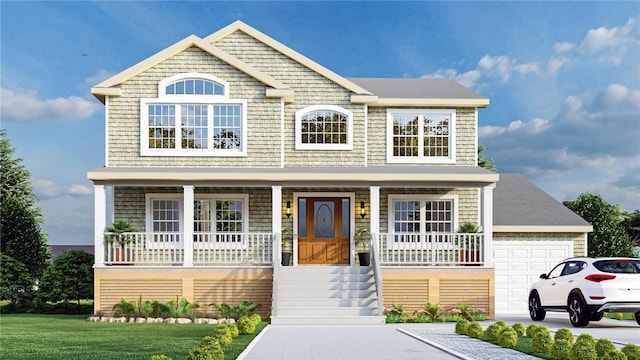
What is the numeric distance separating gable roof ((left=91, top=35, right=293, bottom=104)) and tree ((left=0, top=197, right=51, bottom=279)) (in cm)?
869

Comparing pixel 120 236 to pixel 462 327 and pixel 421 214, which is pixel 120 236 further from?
pixel 462 327

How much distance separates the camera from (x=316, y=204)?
24.9m

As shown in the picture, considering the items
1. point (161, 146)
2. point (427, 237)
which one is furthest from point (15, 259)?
point (427, 237)

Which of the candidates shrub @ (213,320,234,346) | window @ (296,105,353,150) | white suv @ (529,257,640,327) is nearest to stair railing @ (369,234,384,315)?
window @ (296,105,353,150)

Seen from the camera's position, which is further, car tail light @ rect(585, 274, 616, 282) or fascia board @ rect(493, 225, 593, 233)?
fascia board @ rect(493, 225, 593, 233)

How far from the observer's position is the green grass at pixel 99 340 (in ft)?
42.7

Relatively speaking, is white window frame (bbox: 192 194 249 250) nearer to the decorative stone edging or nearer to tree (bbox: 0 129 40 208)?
the decorative stone edging

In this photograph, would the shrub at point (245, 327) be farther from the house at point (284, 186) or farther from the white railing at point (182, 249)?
the white railing at point (182, 249)

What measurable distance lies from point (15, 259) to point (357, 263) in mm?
13577

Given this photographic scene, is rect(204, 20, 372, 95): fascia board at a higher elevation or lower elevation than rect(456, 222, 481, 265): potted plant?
higher

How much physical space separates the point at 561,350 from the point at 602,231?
18958mm

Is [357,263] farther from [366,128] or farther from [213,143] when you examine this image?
[213,143]

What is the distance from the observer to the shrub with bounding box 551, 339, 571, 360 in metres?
11.6

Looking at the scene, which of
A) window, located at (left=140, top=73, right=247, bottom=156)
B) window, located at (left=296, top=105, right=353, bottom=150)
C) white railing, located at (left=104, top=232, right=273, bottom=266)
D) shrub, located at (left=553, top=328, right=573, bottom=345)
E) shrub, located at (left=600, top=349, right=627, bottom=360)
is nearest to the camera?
shrub, located at (left=600, top=349, right=627, bottom=360)
